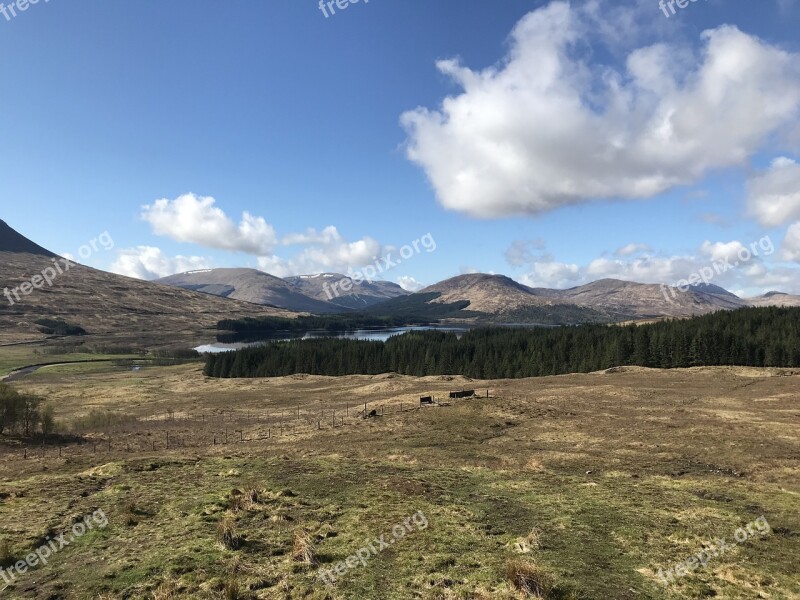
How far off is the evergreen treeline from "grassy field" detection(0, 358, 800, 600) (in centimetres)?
6682

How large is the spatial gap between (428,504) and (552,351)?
398 feet

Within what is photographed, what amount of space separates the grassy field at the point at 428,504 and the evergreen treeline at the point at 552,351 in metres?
66.8

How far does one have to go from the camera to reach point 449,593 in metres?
14.7

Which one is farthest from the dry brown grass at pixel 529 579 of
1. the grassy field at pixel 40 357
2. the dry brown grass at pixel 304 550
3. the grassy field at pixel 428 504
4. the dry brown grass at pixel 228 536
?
the grassy field at pixel 40 357

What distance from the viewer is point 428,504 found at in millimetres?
23969

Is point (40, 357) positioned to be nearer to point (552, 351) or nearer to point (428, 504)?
point (552, 351)

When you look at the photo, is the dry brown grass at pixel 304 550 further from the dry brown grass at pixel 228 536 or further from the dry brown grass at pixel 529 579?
the dry brown grass at pixel 529 579

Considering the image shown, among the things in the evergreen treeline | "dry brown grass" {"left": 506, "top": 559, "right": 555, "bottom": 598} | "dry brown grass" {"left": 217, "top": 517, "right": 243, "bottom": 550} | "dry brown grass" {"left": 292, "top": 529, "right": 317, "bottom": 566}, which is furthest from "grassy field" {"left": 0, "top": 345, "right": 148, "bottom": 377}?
"dry brown grass" {"left": 506, "top": 559, "right": 555, "bottom": 598}

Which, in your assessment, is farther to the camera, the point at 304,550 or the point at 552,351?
the point at 552,351

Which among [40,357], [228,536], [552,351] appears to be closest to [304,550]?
[228,536]

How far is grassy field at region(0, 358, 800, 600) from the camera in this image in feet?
51.9

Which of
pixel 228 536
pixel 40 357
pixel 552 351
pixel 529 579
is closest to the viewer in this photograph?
pixel 529 579

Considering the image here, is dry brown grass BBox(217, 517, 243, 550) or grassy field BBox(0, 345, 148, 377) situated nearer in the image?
dry brown grass BBox(217, 517, 243, 550)

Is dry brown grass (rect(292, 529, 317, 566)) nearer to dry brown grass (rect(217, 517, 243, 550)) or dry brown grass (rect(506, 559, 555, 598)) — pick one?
dry brown grass (rect(217, 517, 243, 550))
